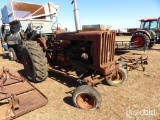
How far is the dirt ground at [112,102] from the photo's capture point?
3.44 metres

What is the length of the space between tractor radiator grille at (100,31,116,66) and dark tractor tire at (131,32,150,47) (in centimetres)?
730

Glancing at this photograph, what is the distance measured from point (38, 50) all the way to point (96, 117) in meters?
2.76

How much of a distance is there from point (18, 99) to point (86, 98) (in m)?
1.46

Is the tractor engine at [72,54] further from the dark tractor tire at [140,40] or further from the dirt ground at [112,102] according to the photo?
the dark tractor tire at [140,40]

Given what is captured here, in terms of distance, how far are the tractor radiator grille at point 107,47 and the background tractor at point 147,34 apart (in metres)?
6.99

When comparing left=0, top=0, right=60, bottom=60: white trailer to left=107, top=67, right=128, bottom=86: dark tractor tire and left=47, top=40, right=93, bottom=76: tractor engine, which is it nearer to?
left=47, top=40, right=93, bottom=76: tractor engine

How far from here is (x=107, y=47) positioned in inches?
162

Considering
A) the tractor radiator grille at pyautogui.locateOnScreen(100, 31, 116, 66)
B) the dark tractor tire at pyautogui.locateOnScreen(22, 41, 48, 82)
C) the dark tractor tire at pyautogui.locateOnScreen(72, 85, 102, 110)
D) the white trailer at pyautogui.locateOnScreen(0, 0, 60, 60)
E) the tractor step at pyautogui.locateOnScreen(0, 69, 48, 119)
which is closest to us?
the tractor step at pyautogui.locateOnScreen(0, 69, 48, 119)

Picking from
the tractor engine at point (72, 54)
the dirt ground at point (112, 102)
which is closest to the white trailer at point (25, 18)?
the tractor engine at point (72, 54)

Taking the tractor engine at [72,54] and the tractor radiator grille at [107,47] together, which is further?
the tractor engine at [72,54]

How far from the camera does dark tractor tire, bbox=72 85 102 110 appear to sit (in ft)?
11.7

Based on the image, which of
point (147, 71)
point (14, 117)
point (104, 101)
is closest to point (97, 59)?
point (104, 101)

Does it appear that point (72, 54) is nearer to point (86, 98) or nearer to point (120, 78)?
point (86, 98)

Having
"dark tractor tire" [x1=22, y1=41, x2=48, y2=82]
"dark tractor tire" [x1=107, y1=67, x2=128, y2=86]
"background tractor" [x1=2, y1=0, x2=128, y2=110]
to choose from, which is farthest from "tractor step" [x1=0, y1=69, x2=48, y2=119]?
"dark tractor tire" [x1=107, y1=67, x2=128, y2=86]
